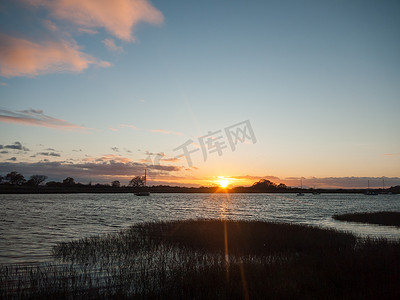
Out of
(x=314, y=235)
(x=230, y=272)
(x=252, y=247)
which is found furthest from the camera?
(x=314, y=235)

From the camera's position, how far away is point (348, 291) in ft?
40.5

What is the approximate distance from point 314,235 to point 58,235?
87.3ft

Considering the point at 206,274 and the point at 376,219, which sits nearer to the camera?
the point at 206,274

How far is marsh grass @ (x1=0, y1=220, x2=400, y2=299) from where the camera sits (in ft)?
41.2

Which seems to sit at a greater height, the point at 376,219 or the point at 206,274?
the point at 206,274

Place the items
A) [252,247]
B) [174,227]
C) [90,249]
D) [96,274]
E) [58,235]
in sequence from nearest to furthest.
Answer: [96,274] < [90,249] < [252,247] < [58,235] < [174,227]

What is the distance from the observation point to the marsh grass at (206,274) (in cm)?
1256

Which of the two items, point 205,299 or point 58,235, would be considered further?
point 58,235

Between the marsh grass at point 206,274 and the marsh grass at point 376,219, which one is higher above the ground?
the marsh grass at point 206,274

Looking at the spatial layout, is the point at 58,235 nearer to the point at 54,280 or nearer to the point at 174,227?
the point at 174,227

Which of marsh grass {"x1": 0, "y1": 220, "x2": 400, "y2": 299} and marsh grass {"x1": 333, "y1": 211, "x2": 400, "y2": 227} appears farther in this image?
marsh grass {"x1": 333, "y1": 211, "x2": 400, "y2": 227}

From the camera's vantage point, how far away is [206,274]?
1488cm

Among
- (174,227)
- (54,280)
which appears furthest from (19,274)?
(174,227)

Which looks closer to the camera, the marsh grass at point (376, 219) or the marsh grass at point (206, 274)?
the marsh grass at point (206, 274)
